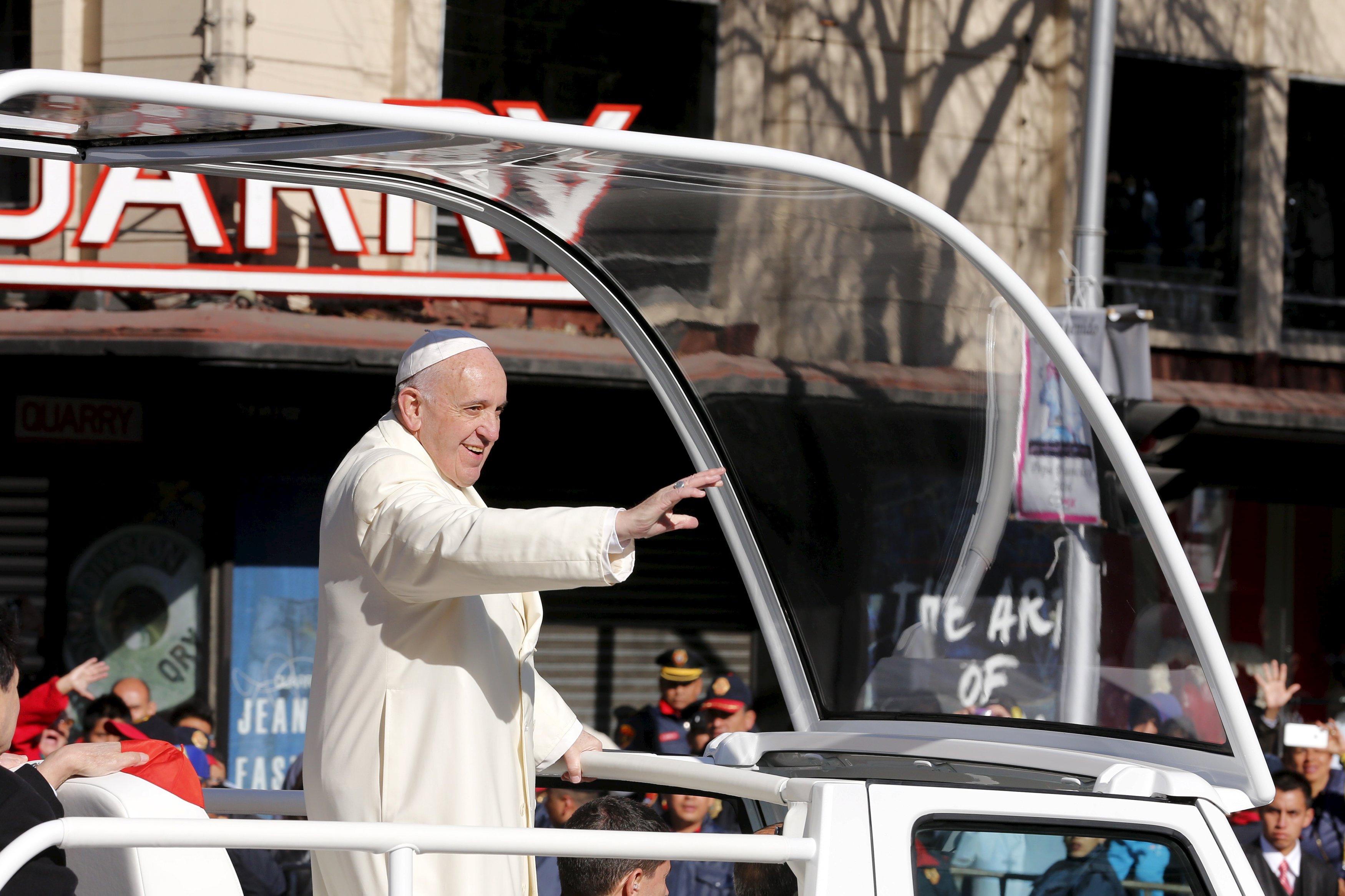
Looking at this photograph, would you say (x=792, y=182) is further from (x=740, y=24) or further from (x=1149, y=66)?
(x=1149, y=66)

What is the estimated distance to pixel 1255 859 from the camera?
575cm

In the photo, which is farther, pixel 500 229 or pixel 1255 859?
pixel 1255 859

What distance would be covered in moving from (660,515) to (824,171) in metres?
0.67

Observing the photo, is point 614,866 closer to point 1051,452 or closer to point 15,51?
point 1051,452

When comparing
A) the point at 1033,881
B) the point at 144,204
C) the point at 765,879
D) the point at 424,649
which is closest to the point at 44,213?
the point at 144,204

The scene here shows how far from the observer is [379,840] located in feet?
6.06

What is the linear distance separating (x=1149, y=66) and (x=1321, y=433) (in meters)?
3.49

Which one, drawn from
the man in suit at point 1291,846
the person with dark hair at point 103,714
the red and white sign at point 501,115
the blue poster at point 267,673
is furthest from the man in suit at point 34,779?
the blue poster at point 267,673

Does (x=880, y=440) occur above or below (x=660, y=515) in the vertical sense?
above

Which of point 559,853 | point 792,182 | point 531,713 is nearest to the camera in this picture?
point 559,853

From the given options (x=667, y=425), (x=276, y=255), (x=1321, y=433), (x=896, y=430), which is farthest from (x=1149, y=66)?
(x=896, y=430)

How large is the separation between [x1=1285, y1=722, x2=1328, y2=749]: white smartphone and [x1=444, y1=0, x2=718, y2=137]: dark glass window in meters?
6.41

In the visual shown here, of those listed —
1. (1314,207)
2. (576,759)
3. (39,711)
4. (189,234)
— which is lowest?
(39,711)

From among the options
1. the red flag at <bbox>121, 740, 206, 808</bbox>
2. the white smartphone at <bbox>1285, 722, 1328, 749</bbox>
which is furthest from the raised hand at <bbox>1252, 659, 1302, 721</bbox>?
the red flag at <bbox>121, 740, 206, 808</bbox>
